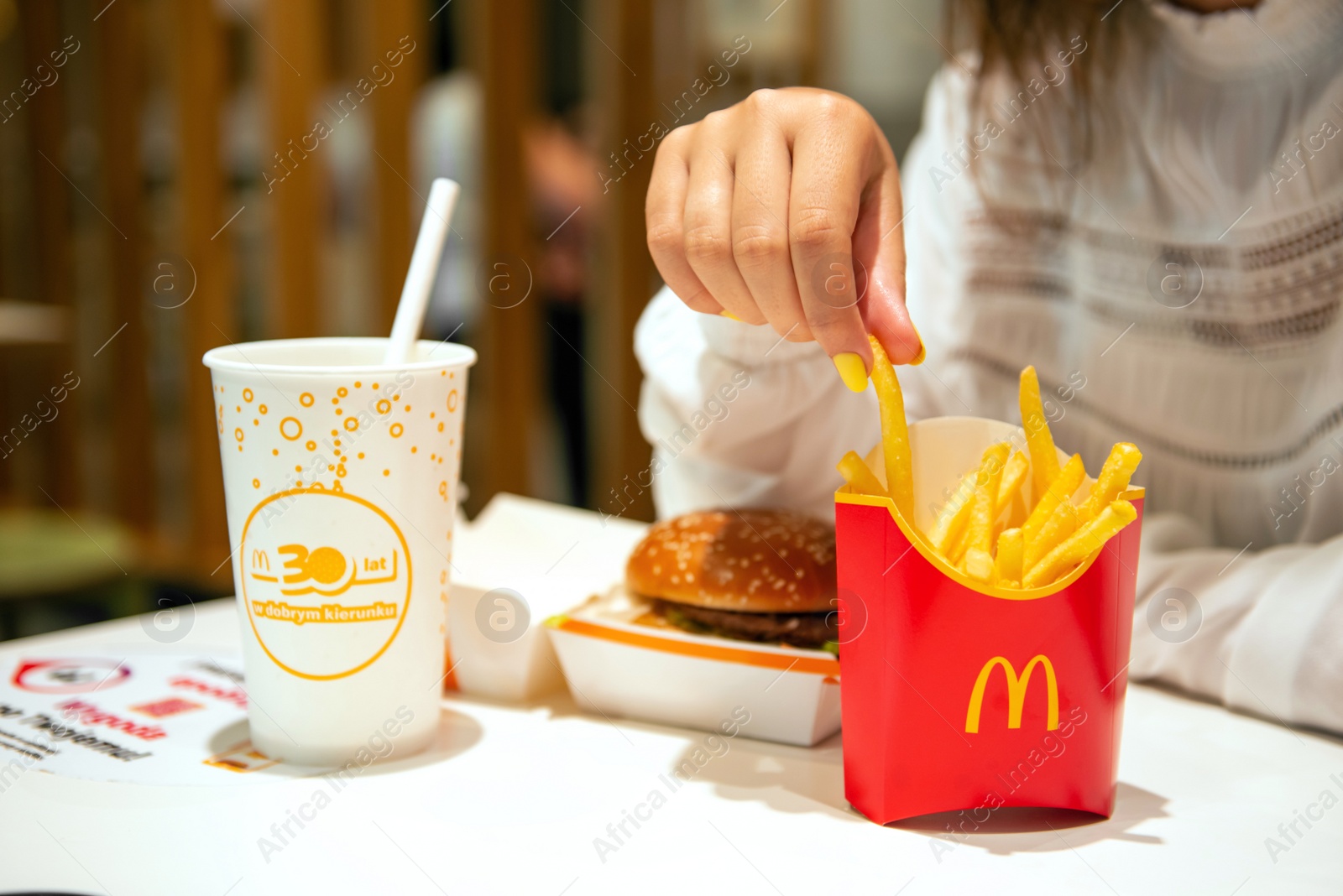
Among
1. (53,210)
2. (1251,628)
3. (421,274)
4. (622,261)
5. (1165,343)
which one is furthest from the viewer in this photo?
(53,210)

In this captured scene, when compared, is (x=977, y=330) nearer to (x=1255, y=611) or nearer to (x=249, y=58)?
(x=1255, y=611)

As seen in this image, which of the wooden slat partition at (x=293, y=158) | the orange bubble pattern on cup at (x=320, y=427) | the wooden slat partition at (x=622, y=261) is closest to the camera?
the orange bubble pattern on cup at (x=320, y=427)

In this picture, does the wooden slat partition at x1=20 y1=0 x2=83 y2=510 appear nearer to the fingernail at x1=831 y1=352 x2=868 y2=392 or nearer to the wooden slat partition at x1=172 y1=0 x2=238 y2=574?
the wooden slat partition at x1=172 y1=0 x2=238 y2=574

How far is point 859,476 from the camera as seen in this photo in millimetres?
763

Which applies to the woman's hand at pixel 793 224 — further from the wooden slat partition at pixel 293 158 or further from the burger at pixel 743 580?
the wooden slat partition at pixel 293 158

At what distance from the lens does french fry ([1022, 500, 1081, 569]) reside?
2.50 ft

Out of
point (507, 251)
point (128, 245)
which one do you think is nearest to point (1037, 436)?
point (507, 251)

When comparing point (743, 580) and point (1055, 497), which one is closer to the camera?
point (1055, 497)

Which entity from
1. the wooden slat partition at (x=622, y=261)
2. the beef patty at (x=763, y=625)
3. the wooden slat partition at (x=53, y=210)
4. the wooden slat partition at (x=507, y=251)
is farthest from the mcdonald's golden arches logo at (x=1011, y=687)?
the wooden slat partition at (x=53, y=210)

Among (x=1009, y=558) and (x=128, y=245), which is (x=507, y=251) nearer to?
(x=128, y=245)

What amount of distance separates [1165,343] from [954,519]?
0.74 m

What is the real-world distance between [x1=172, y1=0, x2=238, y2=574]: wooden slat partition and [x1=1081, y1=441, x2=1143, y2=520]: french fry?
3.75m

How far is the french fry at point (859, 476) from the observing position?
0.76 meters

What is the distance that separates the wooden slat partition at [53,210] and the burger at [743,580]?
4.97m
